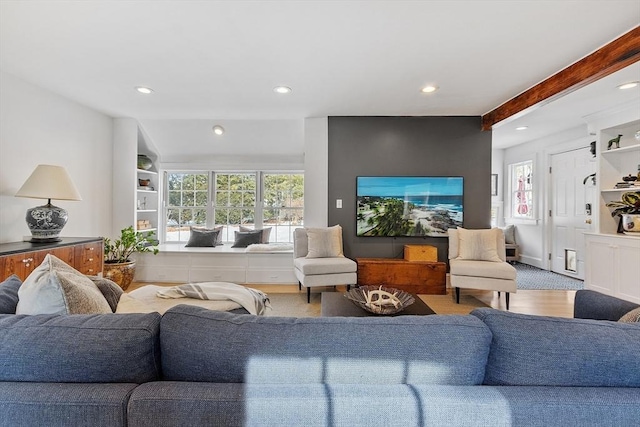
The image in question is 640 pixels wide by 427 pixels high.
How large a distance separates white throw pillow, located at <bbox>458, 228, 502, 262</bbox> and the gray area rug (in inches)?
41.1

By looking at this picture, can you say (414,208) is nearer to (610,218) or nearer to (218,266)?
(610,218)

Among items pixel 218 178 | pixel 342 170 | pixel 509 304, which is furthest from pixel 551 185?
pixel 218 178

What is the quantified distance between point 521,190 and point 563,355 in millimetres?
6207

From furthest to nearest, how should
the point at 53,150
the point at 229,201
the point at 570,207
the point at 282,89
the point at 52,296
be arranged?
the point at 229,201, the point at 570,207, the point at 53,150, the point at 282,89, the point at 52,296

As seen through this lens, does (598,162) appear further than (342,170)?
No

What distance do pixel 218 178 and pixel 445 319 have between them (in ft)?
16.0

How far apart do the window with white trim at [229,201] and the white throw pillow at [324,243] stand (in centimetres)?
134

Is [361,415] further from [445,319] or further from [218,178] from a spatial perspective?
[218,178]

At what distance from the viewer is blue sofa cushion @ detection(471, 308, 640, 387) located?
0.78m

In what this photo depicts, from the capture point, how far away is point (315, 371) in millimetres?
785

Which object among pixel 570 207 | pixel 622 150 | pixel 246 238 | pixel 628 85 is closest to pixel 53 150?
pixel 246 238

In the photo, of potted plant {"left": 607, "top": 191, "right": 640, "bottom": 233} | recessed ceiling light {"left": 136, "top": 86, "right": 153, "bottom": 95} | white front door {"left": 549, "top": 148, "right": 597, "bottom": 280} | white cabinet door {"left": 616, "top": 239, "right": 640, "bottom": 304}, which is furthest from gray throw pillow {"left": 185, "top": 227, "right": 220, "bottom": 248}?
white front door {"left": 549, "top": 148, "right": 597, "bottom": 280}

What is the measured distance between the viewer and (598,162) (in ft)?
12.5

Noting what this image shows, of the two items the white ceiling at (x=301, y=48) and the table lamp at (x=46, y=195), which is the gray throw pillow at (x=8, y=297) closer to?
the white ceiling at (x=301, y=48)
